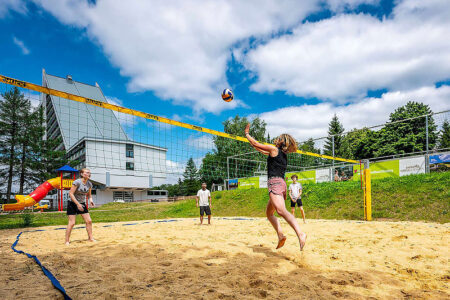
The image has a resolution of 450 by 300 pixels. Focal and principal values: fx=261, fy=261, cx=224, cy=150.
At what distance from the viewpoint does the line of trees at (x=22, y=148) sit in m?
20.4

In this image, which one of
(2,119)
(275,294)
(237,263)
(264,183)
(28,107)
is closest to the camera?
(275,294)

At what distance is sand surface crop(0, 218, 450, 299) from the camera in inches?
82.6

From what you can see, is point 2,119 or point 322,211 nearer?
point 322,211

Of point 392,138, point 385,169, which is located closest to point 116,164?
point 385,169

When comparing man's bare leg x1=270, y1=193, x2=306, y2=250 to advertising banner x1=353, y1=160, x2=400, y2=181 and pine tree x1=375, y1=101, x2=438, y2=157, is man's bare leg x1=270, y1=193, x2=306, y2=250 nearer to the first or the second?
advertising banner x1=353, y1=160, x2=400, y2=181

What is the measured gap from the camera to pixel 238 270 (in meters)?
2.66

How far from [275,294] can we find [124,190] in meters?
33.9

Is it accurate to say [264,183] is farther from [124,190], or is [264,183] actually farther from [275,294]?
[124,190]

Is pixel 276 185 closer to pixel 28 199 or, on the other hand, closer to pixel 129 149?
pixel 28 199

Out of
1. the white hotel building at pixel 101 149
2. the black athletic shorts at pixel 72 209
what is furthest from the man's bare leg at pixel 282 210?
the white hotel building at pixel 101 149

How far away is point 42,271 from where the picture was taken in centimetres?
273

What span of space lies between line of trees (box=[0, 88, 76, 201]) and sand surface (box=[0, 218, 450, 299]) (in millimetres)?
20976

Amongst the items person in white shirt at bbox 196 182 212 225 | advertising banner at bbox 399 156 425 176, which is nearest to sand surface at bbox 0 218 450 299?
person in white shirt at bbox 196 182 212 225

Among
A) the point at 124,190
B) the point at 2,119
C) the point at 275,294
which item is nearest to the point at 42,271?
the point at 275,294
